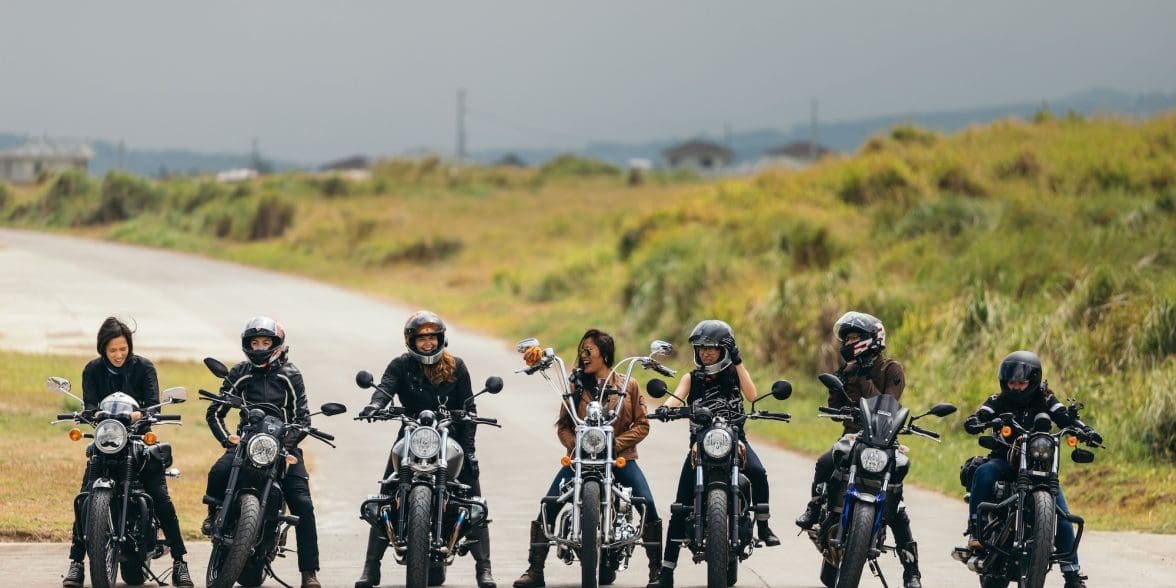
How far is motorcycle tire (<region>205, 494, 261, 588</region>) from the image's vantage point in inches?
382

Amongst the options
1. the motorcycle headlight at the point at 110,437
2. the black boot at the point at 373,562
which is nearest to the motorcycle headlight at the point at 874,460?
the black boot at the point at 373,562

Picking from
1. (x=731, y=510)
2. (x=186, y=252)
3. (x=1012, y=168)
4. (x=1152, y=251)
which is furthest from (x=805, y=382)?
(x=186, y=252)

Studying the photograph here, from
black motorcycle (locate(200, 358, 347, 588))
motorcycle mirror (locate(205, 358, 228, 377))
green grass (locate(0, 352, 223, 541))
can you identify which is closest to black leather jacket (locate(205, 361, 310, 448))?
black motorcycle (locate(200, 358, 347, 588))

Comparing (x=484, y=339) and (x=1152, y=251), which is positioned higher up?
(x=1152, y=251)

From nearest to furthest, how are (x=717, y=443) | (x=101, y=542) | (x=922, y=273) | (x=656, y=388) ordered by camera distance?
(x=101, y=542) < (x=717, y=443) < (x=656, y=388) < (x=922, y=273)

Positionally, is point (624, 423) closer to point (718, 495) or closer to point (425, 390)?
point (718, 495)

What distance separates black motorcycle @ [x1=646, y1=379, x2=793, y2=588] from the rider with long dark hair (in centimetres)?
328

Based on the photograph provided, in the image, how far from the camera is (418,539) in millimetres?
9750

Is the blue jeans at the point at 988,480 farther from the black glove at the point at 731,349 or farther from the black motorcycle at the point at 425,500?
the black motorcycle at the point at 425,500

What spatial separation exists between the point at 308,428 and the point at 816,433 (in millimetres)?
12454

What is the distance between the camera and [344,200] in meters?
86.3

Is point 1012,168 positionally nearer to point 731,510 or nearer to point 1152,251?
point 1152,251

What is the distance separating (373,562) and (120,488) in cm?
171

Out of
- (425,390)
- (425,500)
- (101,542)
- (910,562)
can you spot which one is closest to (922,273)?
(910,562)
